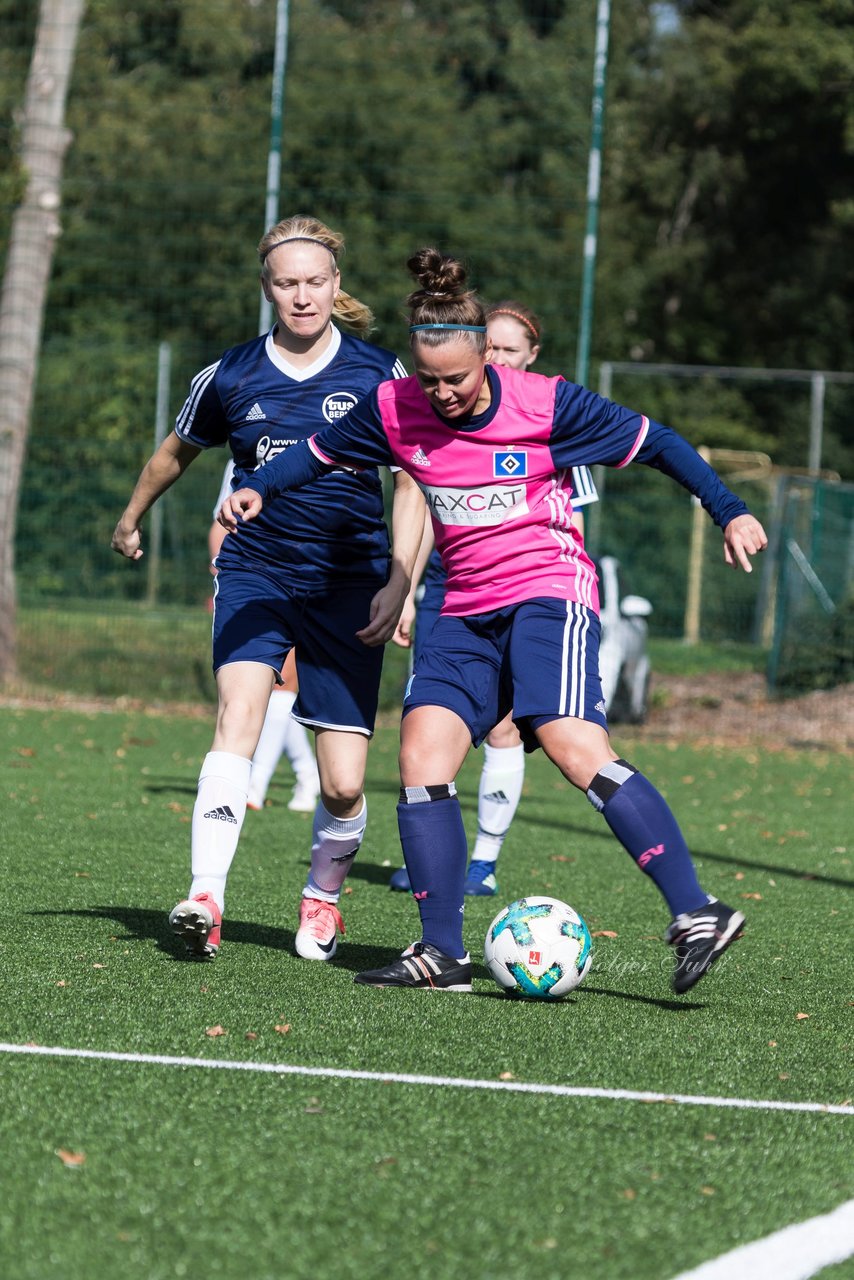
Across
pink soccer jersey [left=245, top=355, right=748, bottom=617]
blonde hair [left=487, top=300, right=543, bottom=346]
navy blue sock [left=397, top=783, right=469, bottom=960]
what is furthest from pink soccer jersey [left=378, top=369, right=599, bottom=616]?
blonde hair [left=487, top=300, right=543, bottom=346]

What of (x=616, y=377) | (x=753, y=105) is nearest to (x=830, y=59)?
(x=753, y=105)

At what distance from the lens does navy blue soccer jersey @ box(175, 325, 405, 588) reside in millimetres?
5219

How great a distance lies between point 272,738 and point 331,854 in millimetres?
3719

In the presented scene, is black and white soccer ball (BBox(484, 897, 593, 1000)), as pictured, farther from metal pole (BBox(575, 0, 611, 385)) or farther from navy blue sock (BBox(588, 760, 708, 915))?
metal pole (BBox(575, 0, 611, 385))

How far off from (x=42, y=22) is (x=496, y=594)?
1430 cm

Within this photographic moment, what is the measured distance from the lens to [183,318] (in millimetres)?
26672

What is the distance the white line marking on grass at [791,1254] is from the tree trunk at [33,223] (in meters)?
14.7

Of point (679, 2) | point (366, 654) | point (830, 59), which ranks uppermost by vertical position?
point (679, 2)

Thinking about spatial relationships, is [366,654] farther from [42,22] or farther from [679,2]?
[679,2]

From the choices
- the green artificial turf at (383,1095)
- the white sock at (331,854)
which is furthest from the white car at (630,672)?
the white sock at (331,854)

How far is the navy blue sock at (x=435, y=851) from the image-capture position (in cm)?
476

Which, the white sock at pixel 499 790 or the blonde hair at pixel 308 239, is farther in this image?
the white sock at pixel 499 790

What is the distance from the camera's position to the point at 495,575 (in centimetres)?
476

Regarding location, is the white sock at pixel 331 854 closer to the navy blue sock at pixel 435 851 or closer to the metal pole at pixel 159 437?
the navy blue sock at pixel 435 851
